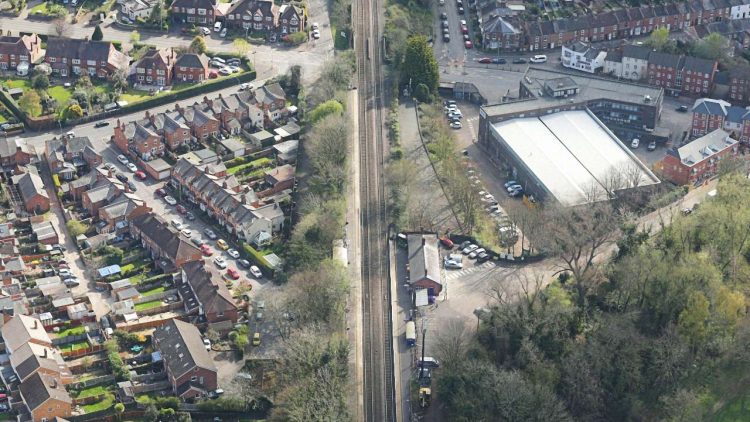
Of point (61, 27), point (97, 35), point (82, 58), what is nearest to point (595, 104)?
point (82, 58)

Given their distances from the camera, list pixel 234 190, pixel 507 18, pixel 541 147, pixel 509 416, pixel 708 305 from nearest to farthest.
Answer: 1. pixel 509 416
2. pixel 708 305
3. pixel 234 190
4. pixel 541 147
5. pixel 507 18

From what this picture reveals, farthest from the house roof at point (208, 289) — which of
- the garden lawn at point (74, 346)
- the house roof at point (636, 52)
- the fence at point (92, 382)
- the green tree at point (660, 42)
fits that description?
the green tree at point (660, 42)

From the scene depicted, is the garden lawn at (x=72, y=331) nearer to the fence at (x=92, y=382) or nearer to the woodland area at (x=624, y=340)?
the fence at (x=92, y=382)

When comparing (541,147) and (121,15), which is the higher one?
(121,15)

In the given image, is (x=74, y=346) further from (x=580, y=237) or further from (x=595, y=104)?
(x=595, y=104)

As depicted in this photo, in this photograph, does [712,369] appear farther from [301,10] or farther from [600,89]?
[301,10]

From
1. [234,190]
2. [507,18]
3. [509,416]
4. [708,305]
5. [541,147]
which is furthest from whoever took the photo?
[507,18]

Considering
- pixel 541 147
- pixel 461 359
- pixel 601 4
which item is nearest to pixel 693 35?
pixel 601 4
